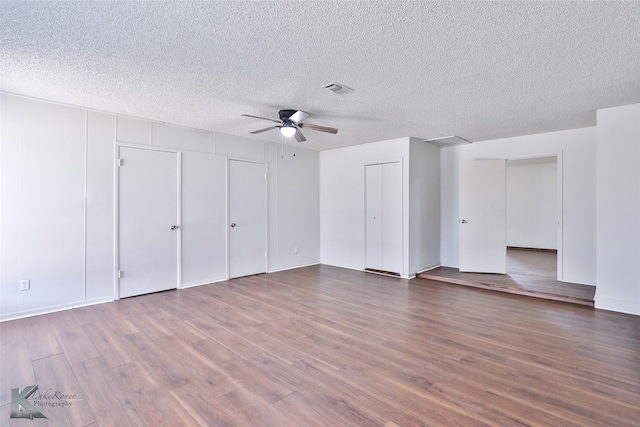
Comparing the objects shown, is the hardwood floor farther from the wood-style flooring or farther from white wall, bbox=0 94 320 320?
white wall, bbox=0 94 320 320

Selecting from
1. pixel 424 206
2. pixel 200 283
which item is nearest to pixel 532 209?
pixel 424 206

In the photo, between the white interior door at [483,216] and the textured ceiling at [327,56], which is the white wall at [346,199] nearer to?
the white interior door at [483,216]

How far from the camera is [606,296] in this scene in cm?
386

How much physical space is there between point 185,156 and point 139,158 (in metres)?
0.67

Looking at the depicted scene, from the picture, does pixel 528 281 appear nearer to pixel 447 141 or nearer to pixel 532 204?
pixel 447 141

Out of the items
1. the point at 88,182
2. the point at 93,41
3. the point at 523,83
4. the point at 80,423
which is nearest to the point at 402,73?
the point at 523,83

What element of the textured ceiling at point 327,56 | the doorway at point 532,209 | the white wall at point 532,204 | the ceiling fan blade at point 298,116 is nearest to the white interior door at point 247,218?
the textured ceiling at point 327,56

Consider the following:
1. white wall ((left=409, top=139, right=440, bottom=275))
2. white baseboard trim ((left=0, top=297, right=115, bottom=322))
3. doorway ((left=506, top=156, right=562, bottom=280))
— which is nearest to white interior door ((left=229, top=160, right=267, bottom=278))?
white baseboard trim ((left=0, top=297, right=115, bottom=322))

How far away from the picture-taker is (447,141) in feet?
19.3

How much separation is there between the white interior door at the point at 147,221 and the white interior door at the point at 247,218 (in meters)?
1.00

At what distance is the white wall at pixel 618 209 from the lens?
12.1 ft

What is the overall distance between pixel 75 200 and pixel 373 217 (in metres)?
4.75

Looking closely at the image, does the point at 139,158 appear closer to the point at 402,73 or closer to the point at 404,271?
the point at 402,73

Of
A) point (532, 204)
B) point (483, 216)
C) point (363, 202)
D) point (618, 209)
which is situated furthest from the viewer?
point (532, 204)
